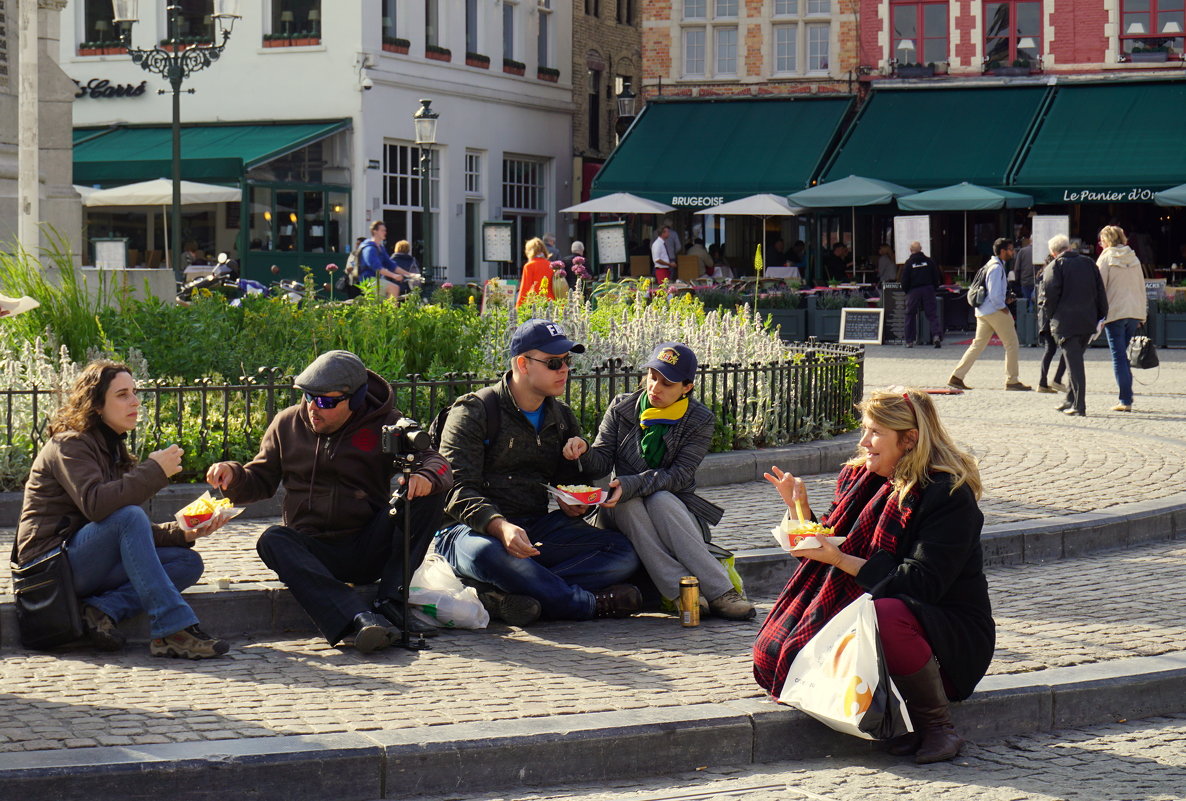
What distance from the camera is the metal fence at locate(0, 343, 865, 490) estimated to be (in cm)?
964

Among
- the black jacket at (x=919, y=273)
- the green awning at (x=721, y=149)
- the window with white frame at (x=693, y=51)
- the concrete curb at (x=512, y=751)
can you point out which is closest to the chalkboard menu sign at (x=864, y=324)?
the black jacket at (x=919, y=273)

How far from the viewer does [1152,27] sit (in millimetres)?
32188

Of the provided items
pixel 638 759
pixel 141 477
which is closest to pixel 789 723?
pixel 638 759

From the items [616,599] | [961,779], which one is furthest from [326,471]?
[961,779]

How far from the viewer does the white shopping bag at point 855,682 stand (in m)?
5.63

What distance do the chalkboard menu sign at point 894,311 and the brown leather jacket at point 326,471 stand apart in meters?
20.0

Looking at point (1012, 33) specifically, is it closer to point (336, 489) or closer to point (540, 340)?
point (540, 340)

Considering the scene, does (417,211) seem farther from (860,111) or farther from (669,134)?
(860,111)

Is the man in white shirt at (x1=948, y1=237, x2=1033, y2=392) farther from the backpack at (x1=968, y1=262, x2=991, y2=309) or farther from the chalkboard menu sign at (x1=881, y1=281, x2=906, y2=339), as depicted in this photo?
the chalkboard menu sign at (x1=881, y1=281, x2=906, y2=339)

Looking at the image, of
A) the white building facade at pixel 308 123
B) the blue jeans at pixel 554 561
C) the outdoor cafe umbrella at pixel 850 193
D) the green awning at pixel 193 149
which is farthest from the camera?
the white building facade at pixel 308 123

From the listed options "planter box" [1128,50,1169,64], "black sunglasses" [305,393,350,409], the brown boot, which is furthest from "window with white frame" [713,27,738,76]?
the brown boot

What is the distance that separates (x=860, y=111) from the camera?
33.5 meters

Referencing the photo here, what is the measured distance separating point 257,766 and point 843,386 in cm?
812

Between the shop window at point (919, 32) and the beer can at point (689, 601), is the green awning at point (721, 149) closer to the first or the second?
the shop window at point (919, 32)
